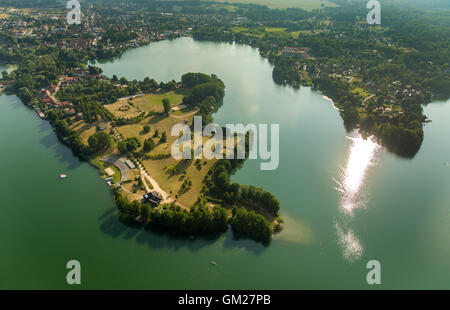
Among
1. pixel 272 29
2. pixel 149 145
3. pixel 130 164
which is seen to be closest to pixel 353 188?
pixel 149 145

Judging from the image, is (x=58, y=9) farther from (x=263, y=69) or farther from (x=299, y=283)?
(x=299, y=283)

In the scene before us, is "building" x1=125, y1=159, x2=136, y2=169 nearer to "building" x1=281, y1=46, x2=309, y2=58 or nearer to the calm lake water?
the calm lake water

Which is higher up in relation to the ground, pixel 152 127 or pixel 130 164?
pixel 152 127

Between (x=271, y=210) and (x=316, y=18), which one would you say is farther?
(x=316, y=18)

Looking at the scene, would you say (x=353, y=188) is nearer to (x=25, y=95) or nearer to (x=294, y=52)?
(x=294, y=52)

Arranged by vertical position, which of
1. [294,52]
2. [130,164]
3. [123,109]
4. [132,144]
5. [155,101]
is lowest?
[130,164]

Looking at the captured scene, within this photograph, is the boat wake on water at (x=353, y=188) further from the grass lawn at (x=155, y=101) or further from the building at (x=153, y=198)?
the grass lawn at (x=155, y=101)

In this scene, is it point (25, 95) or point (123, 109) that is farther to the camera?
point (25, 95)

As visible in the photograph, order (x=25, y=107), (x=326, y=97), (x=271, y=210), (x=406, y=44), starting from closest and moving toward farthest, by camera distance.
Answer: (x=271, y=210) < (x=25, y=107) < (x=326, y=97) < (x=406, y=44)
